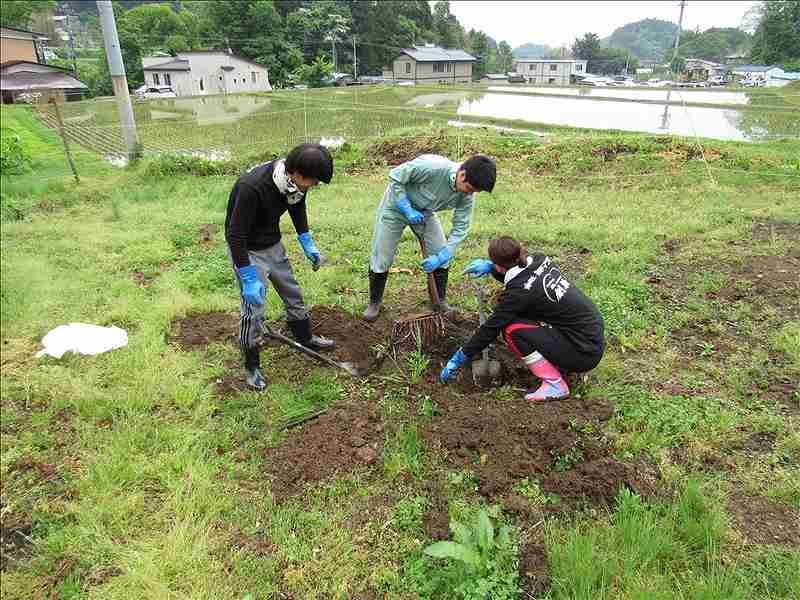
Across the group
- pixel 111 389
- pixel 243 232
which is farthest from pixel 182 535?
pixel 243 232

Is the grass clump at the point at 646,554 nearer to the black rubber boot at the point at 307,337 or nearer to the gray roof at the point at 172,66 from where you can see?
the black rubber boot at the point at 307,337

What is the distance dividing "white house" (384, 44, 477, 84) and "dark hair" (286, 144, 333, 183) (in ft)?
112

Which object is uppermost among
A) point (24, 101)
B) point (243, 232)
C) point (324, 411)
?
point (24, 101)

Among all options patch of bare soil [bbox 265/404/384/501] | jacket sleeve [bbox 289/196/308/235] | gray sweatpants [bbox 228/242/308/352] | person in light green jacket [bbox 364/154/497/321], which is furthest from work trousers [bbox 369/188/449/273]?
patch of bare soil [bbox 265/404/384/501]

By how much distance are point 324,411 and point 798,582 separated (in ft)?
7.84

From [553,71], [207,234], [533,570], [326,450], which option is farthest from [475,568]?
[553,71]

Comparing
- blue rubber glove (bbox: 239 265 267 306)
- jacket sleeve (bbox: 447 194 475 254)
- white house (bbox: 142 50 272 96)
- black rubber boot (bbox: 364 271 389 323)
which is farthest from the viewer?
white house (bbox: 142 50 272 96)

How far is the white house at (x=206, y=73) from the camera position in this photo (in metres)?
26.1

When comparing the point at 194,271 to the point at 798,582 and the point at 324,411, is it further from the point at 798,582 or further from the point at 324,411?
the point at 798,582

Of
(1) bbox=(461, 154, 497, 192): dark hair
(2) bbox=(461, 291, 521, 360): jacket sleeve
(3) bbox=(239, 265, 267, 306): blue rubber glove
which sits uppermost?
(1) bbox=(461, 154, 497, 192): dark hair

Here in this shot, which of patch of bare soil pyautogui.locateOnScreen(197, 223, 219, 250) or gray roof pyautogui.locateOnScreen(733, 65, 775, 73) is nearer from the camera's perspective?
patch of bare soil pyautogui.locateOnScreen(197, 223, 219, 250)

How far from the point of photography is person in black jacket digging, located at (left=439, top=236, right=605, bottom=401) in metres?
2.91

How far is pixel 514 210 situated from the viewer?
727cm

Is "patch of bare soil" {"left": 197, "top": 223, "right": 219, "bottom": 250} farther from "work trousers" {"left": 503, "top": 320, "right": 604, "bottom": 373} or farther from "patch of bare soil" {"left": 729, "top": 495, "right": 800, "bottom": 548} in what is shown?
"patch of bare soil" {"left": 729, "top": 495, "right": 800, "bottom": 548}
